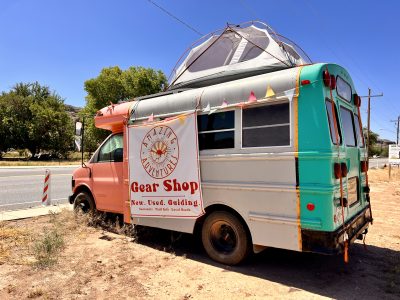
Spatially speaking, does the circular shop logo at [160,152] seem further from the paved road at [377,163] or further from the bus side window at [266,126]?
the paved road at [377,163]

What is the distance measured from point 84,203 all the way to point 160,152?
3.21 m

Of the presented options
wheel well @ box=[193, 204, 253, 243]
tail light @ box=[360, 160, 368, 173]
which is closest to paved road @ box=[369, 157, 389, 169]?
tail light @ box=[360, 160, 368, 173]

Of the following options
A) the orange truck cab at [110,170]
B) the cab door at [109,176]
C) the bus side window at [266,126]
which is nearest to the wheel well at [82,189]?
the orange truck cab at [110,170]

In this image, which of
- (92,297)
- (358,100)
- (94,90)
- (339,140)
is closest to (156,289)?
(92,297)

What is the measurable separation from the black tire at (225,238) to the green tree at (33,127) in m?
44.6

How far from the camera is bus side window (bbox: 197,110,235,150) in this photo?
17.0 feet

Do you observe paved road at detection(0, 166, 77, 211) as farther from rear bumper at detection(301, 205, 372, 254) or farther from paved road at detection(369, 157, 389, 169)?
paved road at detection(369, 157, 389, 169)

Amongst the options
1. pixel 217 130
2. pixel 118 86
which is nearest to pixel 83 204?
pixel 217 130

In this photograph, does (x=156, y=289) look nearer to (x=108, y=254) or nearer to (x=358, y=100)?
(x=108, y=254)

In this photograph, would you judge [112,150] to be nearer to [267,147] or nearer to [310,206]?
[267,147]

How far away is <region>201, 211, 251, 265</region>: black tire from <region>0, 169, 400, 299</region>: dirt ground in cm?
17

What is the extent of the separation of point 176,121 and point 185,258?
2.25m

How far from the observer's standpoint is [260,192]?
15.7 ft

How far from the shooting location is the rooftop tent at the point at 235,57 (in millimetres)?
5629
